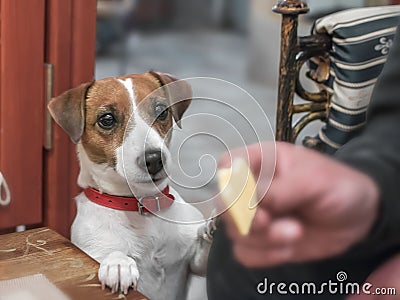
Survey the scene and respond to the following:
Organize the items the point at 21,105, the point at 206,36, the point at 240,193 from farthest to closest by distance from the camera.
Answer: the point at 206,36, the point at 21,105, the point at 240,193

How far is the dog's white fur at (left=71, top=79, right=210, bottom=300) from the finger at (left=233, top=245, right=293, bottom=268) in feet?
1.42

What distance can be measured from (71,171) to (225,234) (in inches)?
26.9

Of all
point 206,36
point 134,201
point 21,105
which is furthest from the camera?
point 206,36

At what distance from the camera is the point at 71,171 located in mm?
979

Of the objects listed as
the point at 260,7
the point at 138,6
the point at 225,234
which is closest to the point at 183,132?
the point at 225,234

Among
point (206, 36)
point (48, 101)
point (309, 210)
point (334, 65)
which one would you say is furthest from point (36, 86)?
point (206, 36)

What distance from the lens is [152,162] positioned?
0.65m

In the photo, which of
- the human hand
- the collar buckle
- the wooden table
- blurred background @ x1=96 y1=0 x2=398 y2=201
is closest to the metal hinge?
the wooden table

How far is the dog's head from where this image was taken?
0.66 m

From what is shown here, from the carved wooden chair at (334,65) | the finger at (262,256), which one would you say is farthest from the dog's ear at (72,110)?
the finger at (262,256)

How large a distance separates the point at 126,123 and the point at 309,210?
1.56ft

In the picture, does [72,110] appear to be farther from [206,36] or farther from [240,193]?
[206,36]

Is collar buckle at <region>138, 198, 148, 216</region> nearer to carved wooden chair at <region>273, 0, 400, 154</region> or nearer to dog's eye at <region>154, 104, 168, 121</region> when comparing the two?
dog's eye at <region>154, 104, 168, 121</region>

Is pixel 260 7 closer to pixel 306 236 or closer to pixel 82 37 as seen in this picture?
pixel 82 37
